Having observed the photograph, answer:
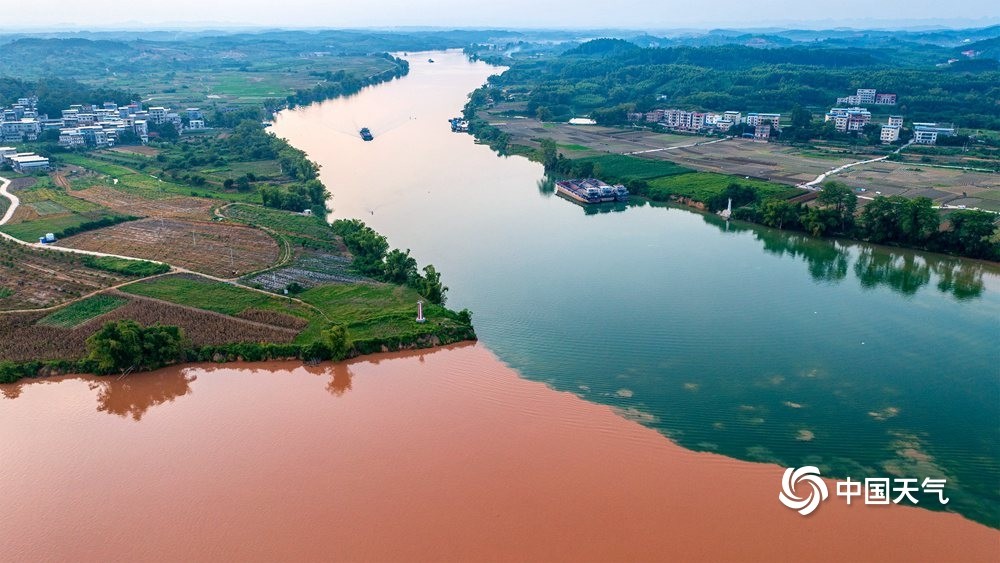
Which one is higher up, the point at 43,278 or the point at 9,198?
the point at 9,198

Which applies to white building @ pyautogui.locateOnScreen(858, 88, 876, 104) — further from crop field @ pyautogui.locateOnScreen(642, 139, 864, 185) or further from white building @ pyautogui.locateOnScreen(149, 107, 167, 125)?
white building @ pyautogui.locateOnScreen(149, 107, 167, 125)

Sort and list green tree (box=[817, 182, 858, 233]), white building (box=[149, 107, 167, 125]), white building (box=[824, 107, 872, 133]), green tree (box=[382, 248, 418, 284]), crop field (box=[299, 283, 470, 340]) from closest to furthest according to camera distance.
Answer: crop field (box=[299, 283, 470, 340]) → green tree (box=[382, 248, 418, 284]) → green tree (box=[817, 182, 858, 233]) → white building (box=[824, 107, 872, 133]) → white building (box=[149, 107, 167, 125])

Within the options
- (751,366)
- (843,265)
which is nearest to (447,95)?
(843,265)

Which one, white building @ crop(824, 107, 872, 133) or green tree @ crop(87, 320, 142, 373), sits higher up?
white building @ crop(824, 107, 872, 133)

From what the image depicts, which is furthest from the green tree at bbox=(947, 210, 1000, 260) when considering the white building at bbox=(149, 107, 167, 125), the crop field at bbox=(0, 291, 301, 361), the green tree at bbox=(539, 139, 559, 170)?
the white building at bbox=(149, 107, 167, 125)

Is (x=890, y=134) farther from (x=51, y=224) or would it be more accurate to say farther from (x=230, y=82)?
(x=230, y=82)

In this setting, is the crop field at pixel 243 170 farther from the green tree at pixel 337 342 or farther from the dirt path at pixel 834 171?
the dirt path at pixel 834 171

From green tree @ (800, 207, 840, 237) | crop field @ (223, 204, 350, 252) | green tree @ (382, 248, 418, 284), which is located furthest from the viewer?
green tree @ (800, 207, 840, 237)

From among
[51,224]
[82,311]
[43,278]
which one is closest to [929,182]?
[82,311]
